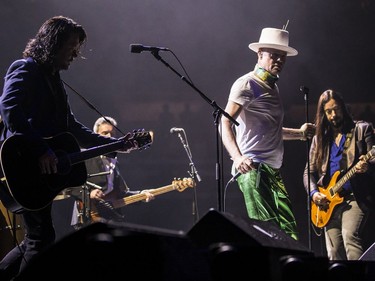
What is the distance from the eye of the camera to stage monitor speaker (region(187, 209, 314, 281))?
1627 millimetres

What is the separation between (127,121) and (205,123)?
111 cm

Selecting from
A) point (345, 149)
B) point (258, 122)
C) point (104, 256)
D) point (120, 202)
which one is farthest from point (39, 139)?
point (345, 149)

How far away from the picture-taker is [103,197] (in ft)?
25.6

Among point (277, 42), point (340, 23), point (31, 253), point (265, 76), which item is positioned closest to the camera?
point (31, 253)

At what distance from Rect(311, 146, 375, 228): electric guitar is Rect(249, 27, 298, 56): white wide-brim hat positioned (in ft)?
5.77

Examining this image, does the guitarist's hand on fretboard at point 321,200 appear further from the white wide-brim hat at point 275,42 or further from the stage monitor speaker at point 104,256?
the stage monitor speaker at point 104,256

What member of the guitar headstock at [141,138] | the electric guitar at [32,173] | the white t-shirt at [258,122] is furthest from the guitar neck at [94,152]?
the white t-shirt at [258,122]

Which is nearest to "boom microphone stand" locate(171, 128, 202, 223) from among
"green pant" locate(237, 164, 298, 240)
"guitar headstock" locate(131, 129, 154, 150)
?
"green pant" locate(237, 164, 298, 240)

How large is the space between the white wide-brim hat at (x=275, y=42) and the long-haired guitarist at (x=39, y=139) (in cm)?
239

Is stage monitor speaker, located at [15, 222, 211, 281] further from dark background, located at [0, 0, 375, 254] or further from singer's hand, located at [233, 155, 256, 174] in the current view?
dark background, located at [0, 0, 375, 254]

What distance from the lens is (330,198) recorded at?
7.23 metres

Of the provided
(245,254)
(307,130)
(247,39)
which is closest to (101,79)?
(247,39)

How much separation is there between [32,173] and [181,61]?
5.05 metres

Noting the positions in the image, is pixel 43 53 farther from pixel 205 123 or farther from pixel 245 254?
pixel 205 123
